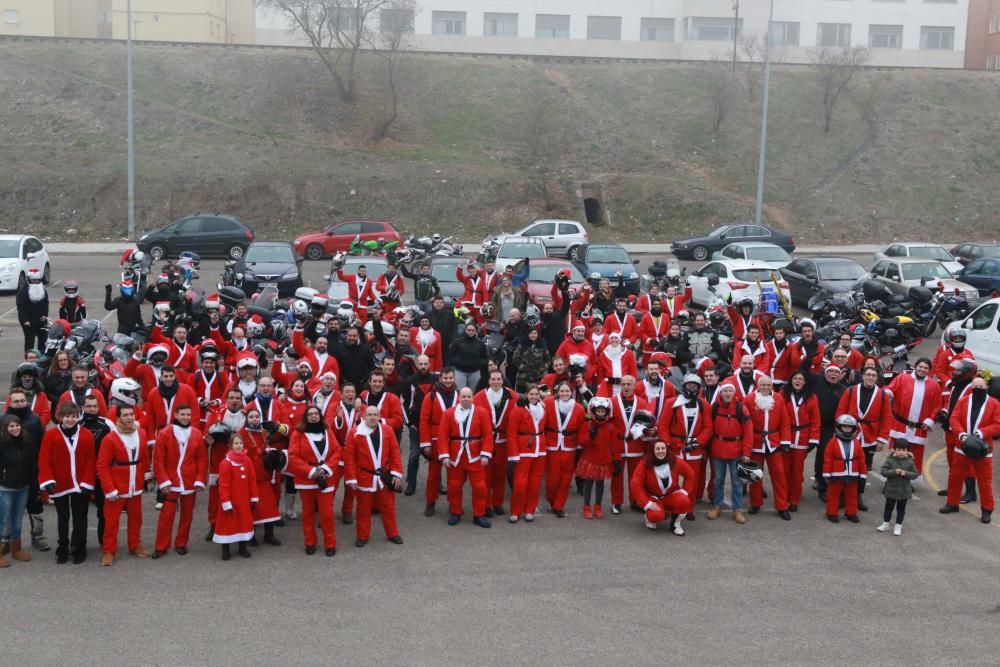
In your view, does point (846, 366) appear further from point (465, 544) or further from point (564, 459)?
point (465, 544)

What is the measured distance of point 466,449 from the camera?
1101 cm

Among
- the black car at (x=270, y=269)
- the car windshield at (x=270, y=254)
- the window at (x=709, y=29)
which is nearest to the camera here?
the black car at (x=270, y=269)

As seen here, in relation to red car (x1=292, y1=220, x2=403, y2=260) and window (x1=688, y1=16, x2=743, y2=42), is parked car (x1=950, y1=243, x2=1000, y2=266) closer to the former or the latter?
red car (x1=292, y1=220, x2=403, y2=260)

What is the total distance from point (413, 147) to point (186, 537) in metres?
39.4

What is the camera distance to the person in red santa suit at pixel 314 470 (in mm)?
10133

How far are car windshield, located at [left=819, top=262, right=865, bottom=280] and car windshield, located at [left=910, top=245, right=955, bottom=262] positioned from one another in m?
4.14

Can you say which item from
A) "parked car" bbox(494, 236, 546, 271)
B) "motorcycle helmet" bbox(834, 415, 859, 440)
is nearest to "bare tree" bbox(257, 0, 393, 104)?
"parked car" bbox(494, 236, 546, 271)

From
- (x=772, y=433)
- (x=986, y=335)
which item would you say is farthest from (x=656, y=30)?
(x=772, y=433)

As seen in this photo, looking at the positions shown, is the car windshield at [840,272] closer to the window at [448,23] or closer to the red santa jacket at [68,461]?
the red santa jacket at [68,461]

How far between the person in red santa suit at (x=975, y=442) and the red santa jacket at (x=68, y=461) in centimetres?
851

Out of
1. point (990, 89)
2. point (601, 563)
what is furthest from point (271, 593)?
point (990, 89)

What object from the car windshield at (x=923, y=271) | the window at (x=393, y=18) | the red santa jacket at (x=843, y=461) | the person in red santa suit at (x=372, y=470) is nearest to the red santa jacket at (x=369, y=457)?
the person in red santa suit at (x=372, y=470)

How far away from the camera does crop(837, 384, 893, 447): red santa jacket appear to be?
11.8 m

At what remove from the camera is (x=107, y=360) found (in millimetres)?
12898
